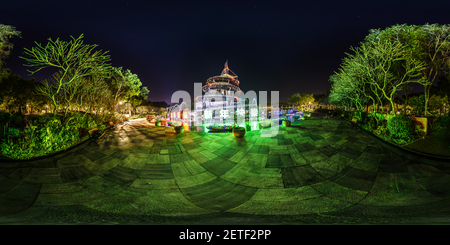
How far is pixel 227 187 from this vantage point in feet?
14.3

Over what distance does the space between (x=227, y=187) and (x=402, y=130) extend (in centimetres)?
990

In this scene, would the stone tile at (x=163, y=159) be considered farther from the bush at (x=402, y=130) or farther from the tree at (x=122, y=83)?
the tree at (x=122, y=83)

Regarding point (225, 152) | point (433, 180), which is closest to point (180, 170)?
point (225, 152)

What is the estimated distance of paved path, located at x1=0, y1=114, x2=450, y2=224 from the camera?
128 inches

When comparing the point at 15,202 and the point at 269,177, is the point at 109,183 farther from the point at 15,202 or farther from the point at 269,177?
the point at 269,177

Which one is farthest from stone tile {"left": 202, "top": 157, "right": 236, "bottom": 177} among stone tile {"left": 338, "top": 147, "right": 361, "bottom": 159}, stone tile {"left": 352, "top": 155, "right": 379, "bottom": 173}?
stone tile {"left": 338, "top": 147, "right": 361, "bottom": 159}

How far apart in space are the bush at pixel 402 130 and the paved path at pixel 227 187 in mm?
1124

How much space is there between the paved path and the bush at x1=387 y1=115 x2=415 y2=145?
112cm

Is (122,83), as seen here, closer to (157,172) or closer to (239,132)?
(239,132)

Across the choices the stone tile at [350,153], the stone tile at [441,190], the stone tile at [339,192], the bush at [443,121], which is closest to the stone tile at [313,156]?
the stone tile at [350,153]

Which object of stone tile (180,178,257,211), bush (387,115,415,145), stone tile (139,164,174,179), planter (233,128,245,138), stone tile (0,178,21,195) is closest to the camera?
stone tile (180,178,257,211)

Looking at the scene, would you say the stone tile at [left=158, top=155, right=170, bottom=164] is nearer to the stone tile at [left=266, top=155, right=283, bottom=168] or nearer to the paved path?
the paved path
